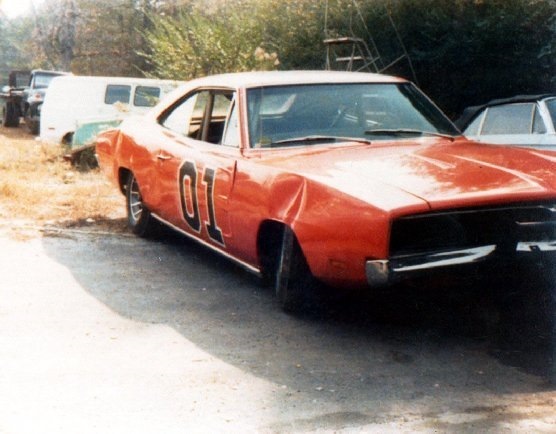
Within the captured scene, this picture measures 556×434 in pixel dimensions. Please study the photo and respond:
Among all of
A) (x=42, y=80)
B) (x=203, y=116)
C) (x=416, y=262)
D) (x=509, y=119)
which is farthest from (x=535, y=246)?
(x=42, y=80)

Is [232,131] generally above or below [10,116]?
above

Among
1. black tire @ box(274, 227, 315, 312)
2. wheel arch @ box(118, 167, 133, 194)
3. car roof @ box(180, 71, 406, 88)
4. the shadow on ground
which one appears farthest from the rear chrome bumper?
wheel arch @ box(118, 167, 133, 194)

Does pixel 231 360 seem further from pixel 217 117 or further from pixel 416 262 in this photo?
pixel 217 117

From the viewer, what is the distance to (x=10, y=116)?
27.2 metres

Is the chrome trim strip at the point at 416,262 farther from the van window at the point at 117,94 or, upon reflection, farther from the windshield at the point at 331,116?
the van window at the point at 117,94

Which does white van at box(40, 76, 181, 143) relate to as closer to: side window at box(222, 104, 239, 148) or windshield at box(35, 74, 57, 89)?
windshield at box(35, 74, 57, 89)

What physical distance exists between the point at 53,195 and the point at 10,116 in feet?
59.4

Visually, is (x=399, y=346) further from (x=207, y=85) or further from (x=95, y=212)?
(x=95, y=212)

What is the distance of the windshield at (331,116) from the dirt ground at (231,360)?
3.47ft

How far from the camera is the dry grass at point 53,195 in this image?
341 inches

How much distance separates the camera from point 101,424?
3.72 meters

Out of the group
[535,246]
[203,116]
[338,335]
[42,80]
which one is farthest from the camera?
[42,80]

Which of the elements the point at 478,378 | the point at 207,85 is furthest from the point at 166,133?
the point at 478,378

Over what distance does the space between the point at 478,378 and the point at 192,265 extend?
3073 mm
